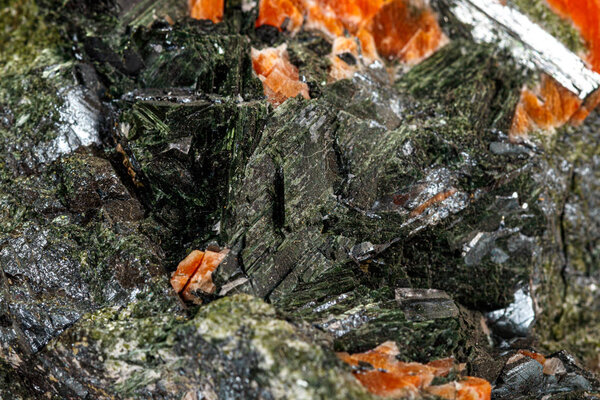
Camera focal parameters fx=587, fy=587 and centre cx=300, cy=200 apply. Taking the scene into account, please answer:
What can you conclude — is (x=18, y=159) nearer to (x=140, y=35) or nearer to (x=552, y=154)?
(x=140, y=35)

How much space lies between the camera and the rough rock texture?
244 centimetres

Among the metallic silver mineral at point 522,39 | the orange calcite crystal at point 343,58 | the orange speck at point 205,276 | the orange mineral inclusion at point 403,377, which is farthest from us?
the metallic silver mineral at point 522,39

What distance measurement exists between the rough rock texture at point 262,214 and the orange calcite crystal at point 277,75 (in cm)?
8

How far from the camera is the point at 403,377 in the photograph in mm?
2299

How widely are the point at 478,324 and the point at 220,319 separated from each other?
5.25 ft

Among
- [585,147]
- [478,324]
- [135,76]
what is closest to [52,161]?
[135,76]

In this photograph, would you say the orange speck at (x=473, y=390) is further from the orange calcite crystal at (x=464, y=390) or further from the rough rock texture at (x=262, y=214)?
the rough rock texture at (x=262, y=214)

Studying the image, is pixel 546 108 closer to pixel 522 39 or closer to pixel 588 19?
pixel 522 39

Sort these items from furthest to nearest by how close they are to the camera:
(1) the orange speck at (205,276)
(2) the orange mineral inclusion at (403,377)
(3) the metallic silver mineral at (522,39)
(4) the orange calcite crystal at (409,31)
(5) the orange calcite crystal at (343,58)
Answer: (4) the orange calcite crystal at (409,31), (3) the metallic silver mineral at (522,39), (5) the orange calcite crystal at (343,58), (1) the orange speck at (205,276), (2) the orange mineral inclusion at (403,377)

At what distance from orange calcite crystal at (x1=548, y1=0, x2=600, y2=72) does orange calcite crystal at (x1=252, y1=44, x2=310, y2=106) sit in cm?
179

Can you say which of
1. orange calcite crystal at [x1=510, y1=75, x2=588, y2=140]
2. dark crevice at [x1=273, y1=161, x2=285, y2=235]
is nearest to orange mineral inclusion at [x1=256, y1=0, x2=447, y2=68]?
orange calcite crystal at [x1=510, y1=75, x2=588, y2=140]

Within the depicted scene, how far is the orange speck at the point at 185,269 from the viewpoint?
2.72 meters

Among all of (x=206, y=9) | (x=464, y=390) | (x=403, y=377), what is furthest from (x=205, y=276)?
(x=206, y=9)

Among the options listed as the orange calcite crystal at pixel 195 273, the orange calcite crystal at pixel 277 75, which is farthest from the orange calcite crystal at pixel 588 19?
the orange calcite crystal at pixel 195 273
